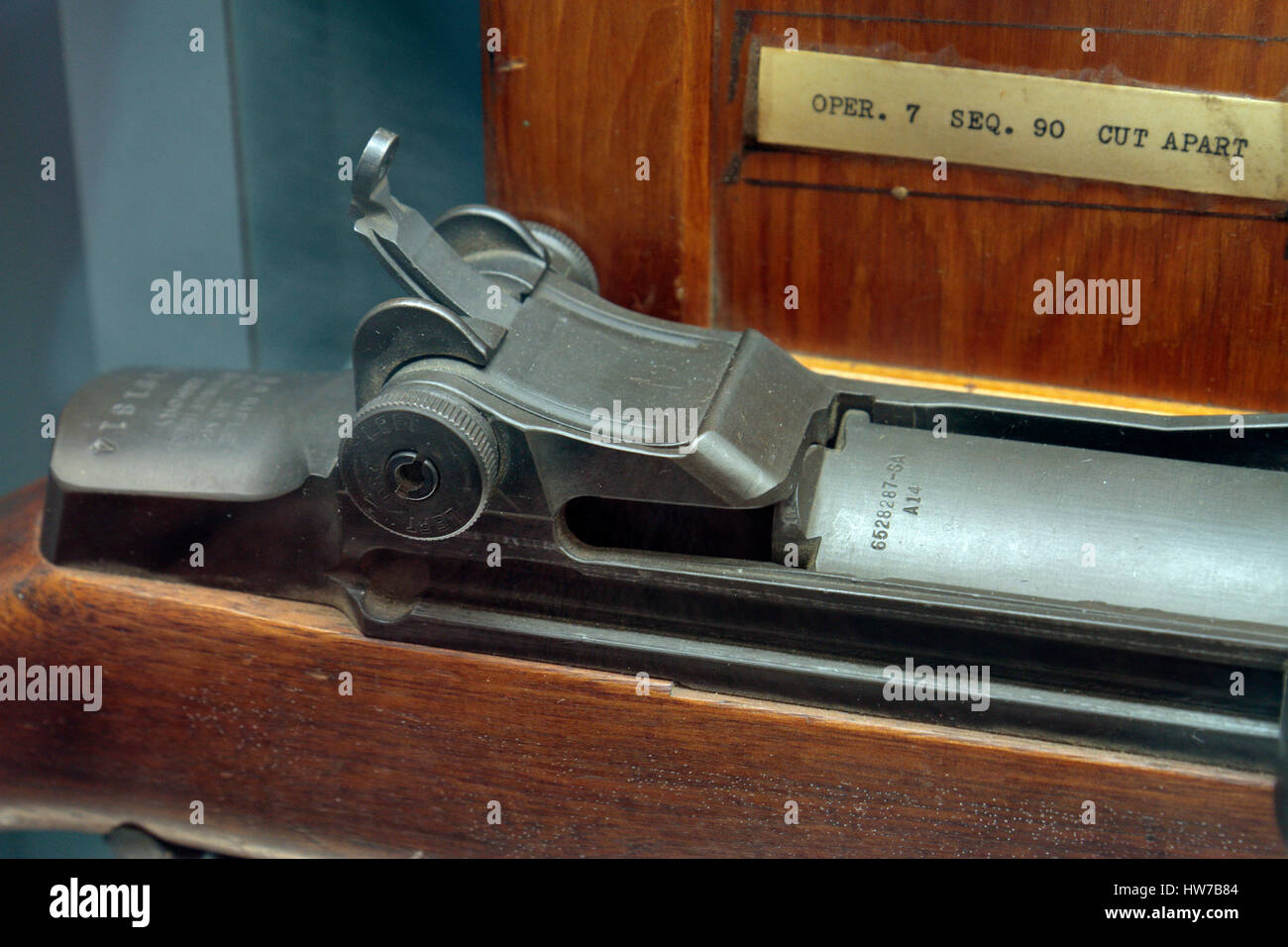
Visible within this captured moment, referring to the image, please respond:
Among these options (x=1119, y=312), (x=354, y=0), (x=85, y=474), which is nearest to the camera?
(x=85, y=474)

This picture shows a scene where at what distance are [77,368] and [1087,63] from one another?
1145 mm

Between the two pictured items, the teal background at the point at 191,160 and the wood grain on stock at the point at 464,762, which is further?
the teal background at the point at 191,160

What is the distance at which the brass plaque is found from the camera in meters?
1.14

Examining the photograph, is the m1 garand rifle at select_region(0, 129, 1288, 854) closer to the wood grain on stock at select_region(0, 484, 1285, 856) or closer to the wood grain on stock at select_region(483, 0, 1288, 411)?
the wood grain on stock at select_region(0, 484, 1285, 856)

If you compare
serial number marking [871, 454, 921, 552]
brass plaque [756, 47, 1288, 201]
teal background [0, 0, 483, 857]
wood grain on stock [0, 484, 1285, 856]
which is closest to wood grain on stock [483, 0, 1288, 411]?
brass plaque [756, 47, 1288, 201]

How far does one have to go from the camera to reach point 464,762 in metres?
1.05

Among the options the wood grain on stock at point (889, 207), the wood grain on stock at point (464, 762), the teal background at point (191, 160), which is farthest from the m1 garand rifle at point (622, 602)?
the teal background at point (191, 160)

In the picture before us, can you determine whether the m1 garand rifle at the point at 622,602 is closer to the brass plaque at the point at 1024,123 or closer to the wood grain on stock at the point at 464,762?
the wood grain on stock at the point at 464,762

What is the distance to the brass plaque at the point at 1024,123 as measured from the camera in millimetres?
1143

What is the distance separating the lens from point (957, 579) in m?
0.95

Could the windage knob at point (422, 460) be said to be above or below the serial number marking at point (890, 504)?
above

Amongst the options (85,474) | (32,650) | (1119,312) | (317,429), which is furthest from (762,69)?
(32,650)

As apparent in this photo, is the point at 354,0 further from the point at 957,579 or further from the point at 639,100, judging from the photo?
the point at 957,579

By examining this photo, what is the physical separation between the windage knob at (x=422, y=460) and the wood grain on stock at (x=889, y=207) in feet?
1.52
